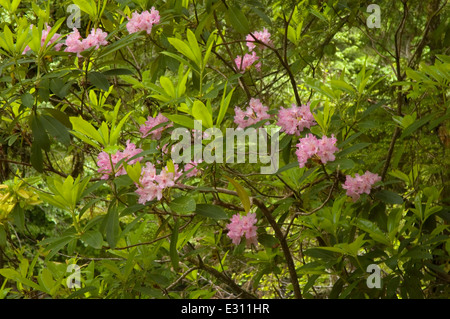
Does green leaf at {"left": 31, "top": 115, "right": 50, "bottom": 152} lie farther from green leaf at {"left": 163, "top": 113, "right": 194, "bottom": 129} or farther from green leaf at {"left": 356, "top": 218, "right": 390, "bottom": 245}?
green leaf at {"left": 356, "top": 218, "right": 390, "bottom": 245}

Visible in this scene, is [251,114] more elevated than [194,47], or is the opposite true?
[194,47]

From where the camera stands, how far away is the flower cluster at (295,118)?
1.76 m

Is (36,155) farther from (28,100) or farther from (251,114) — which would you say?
(251,114)

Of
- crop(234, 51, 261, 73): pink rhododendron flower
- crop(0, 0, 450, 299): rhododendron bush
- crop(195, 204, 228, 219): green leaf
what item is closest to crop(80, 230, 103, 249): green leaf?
crop(0, 0, 450, 299): rhododendron bush

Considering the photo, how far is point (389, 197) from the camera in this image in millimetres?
1890

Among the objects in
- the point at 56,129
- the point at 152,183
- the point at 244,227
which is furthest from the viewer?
the point at 244,227

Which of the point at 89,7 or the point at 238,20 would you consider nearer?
the point at 89,7

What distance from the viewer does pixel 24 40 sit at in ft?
5.39

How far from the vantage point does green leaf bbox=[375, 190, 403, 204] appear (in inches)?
72.8

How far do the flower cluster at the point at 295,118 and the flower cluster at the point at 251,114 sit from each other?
59 mm

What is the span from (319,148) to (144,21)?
715mm

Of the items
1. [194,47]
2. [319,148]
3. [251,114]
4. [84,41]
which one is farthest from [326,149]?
[84,41]

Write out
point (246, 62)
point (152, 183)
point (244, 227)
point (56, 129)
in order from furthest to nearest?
point (246, 62) → point (244, 227) → point (56, 129) → point (152, 183)
